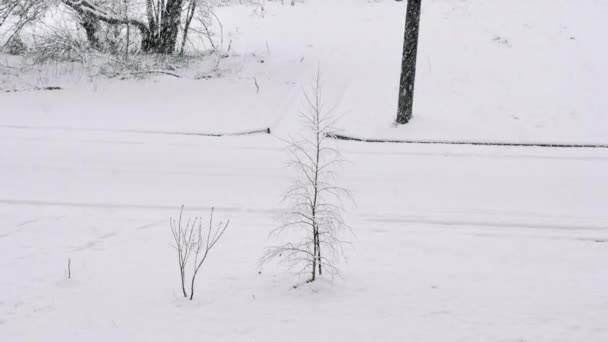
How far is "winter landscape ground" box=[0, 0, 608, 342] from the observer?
6.13m

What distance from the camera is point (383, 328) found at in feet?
19.1

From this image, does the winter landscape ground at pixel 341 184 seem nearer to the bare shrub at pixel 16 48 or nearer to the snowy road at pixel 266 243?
the snowy road at pixel 266 243

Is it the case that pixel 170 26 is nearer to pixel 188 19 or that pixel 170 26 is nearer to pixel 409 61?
pixel 188 19

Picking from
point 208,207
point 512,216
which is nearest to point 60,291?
point 208,207

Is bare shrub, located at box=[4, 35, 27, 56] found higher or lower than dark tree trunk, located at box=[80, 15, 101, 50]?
lower

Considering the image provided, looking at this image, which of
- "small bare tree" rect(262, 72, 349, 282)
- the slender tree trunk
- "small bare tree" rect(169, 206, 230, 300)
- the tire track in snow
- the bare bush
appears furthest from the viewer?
the slender tree trunk

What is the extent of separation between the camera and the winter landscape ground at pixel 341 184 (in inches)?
241

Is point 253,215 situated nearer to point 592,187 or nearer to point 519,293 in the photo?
point 519,293

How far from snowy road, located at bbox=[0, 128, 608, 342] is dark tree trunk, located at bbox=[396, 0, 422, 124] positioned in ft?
4.28

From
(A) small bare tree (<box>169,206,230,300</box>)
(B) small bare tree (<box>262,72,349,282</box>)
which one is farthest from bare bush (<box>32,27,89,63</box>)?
(A) small bare tree (<box>169,206,230,300</box>)

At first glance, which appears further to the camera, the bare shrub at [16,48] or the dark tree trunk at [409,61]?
the bare shrub at [16,48]

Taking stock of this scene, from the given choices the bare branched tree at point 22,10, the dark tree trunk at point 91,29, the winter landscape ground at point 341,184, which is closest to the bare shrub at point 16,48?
the winter landscape ground at point 341,184

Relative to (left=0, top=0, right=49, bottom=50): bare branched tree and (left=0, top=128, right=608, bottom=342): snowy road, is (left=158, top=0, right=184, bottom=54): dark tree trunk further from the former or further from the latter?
(left=0, top=128, right=608, bottom=342): snowy road

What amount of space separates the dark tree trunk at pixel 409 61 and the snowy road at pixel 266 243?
1.30m
